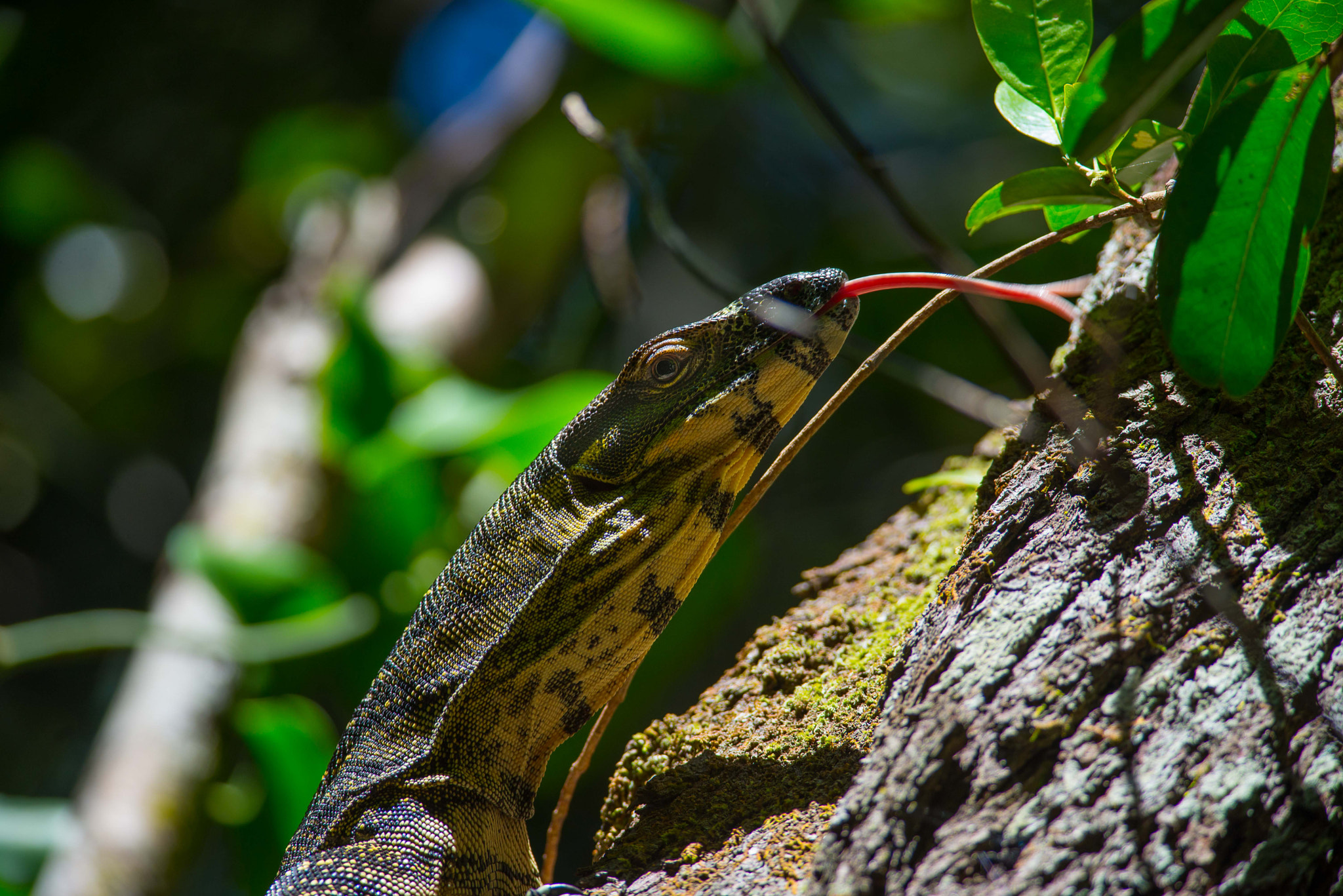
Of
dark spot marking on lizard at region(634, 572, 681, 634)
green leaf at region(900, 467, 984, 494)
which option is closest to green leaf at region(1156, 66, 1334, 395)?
green leaf at region(900, 467, 984, 494)

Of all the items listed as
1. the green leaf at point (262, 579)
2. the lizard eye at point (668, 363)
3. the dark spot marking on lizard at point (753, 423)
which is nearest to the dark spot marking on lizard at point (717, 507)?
the dark spot marking on lizard at point (753, 423)

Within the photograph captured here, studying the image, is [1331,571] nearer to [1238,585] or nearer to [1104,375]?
[1238,585]

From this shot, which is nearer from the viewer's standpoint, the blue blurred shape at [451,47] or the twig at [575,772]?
the twig at [575,772]

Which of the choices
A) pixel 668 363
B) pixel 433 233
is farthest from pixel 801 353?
pixel 433 233

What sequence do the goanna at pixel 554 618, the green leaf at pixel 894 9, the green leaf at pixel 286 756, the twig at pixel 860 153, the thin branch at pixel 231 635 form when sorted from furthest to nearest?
the green leaf at pixel 894 9
the thin branch at pixel 231 635
the green leaf at pixel 286 756
the twig at pixel 860 153
the goanna at pixel 554 618

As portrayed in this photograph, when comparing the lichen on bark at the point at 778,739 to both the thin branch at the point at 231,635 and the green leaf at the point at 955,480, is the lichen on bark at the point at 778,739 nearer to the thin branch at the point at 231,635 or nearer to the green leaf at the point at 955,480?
the green leaf at the point at 955,480

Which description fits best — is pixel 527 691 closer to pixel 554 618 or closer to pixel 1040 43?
pixel 554 618

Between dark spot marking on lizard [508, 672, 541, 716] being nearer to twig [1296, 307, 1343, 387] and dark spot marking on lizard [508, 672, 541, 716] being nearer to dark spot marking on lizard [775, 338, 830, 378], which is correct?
dark spot marking on lizard [775, 338, 830, 378]
